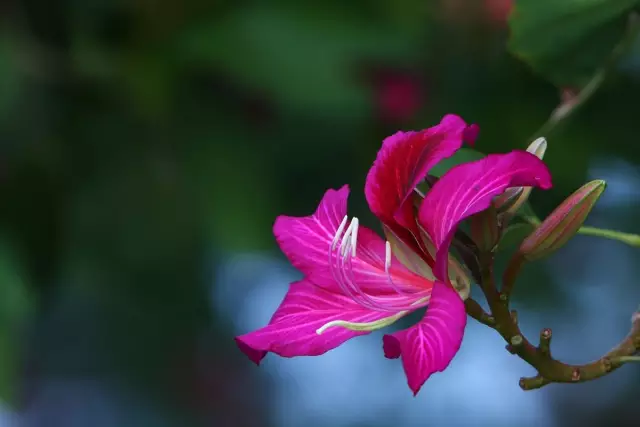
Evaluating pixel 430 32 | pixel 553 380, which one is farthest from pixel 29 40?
pixel 553 380

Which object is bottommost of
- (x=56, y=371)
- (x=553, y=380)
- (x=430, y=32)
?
(x=56, y=371)

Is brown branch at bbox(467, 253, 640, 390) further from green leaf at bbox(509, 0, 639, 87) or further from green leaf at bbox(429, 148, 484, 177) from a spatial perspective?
green leaf at bbox(509, 0, 639, 87)

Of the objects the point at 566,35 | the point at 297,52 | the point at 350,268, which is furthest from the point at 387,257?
the point at 297,52

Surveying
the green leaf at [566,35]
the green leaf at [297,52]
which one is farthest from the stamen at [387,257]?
the green leaf at [297,52]

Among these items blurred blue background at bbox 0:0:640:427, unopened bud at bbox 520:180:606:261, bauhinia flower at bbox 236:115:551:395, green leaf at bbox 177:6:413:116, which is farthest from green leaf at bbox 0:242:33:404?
unopened bud at bbox 520:180:606:261

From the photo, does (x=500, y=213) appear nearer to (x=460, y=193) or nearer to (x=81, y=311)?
(x=460, y=193)
